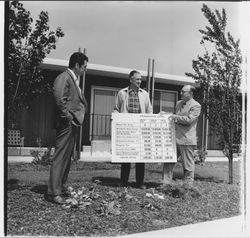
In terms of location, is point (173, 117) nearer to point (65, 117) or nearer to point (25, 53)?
point (65, 117)

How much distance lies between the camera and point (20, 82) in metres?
4.89

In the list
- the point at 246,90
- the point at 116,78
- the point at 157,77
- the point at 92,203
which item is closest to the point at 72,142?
the point at 92,203

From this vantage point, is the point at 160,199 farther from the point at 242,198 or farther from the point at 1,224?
the point at 1,224

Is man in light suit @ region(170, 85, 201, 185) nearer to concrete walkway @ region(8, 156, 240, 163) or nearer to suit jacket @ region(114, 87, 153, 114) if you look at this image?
suit jacket @ region(114, 87, 153, 114)

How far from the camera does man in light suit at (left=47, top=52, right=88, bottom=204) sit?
4.64 metres

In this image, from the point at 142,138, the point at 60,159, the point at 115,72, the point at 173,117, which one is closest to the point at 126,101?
the point at 142,138

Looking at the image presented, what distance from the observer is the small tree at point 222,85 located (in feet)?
21.0

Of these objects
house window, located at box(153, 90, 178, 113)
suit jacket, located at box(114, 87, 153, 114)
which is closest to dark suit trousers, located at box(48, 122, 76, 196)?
suit jacket, located at box(114, 87, 153, 114)

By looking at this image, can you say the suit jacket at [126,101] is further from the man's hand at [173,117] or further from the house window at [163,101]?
the house window at [163,101]

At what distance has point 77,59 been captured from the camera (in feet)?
16.0

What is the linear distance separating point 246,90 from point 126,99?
1821 millimetres

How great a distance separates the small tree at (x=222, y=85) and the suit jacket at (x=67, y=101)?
8.57 ft

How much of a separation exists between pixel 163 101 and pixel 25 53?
5887 millimetres

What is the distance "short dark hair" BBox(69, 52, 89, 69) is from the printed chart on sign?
108 cm
